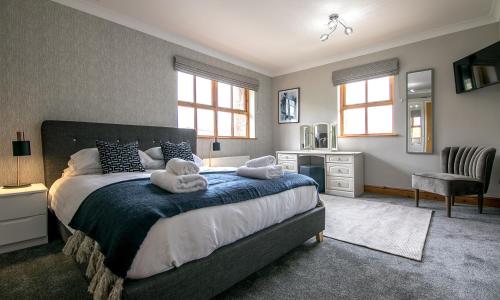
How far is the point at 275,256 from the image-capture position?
183 cm

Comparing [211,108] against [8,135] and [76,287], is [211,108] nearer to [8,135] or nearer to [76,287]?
[8,135]

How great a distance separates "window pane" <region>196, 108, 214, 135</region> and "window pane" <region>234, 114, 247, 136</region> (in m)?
0.65

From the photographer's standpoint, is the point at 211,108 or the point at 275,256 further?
the point at 211,108

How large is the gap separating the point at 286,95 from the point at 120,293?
5010 mm

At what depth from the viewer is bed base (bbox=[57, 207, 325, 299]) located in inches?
44.9

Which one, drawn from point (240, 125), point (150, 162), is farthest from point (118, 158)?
point (240, 125)

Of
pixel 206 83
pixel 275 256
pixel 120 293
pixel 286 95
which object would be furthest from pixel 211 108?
pixel 120 293

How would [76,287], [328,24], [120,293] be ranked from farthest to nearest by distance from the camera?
[328,24] < [76,287] < [120,293]

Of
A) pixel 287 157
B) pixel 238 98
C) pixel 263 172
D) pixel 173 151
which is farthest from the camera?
pixel 238 98

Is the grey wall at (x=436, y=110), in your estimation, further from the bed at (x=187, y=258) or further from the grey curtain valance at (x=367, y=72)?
the bed at (x=187, y=258)

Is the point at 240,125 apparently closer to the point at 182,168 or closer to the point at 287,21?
the point at 287,21

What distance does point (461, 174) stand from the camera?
11.0ft

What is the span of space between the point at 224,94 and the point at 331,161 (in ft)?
7.81

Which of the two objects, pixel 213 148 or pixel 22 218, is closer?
pixel 22 218
